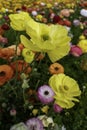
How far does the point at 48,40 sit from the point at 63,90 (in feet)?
0.85

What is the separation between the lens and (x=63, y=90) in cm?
175

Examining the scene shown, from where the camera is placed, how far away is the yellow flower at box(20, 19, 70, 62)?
1573mm

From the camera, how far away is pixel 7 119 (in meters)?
2.18

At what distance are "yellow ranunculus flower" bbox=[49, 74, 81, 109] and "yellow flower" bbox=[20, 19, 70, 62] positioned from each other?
147 millimetres

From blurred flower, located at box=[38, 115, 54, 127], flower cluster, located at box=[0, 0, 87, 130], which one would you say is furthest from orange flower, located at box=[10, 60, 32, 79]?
blurred flower, located at box=[38, 115, 54, 127]

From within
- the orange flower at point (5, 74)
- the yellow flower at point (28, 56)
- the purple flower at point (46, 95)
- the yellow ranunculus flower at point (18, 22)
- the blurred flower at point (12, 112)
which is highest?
the yellow ranunculus flower at point (18, 22)

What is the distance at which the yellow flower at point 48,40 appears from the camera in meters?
1.57

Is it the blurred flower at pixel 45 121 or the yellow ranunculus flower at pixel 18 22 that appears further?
the blurred flower at pixel 45 121

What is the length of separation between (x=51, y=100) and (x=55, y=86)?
18 cm

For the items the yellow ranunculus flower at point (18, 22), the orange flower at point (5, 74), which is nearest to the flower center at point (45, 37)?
the yellow ranunculus flower at point (18, 22)

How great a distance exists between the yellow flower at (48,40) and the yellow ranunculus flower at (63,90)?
15 centimetres

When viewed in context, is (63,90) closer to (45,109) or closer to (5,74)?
(5,74)

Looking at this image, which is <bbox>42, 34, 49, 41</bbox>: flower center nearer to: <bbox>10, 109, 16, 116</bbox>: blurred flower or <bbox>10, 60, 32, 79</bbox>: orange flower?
<bbox>10, 60, 32, 79</bbox>: orange flower

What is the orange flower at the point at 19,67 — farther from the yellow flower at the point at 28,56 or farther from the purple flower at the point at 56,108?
the purple flower at the point at 56,108
